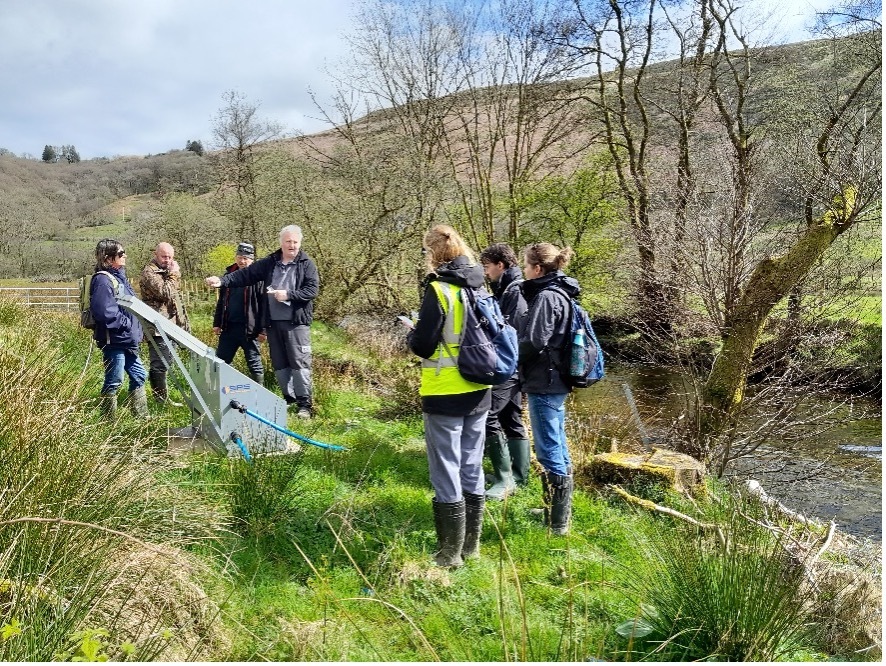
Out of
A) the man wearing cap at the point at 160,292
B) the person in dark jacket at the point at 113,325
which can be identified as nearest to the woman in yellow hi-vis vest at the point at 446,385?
the person in dark jacket at the point at 113,325

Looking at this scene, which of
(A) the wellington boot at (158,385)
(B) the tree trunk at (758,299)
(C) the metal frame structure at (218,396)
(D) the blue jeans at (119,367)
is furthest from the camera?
(B) the tree trunk at (758,299)

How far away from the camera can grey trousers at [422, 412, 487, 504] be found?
369 cm

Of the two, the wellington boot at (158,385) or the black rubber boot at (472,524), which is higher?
the wellington boot at (158,385)

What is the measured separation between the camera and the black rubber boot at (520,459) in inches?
213

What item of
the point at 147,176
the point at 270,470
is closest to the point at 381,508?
the point at 270,470

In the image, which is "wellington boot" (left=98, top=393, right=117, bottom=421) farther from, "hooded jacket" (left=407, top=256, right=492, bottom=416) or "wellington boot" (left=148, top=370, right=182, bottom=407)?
"hooded jacket" (left=407, top=256, right=492, bottom=416)

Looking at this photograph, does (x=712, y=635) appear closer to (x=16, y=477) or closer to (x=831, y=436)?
(x=16, y=477)

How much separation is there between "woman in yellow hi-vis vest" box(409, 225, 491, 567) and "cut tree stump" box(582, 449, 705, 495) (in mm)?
2338

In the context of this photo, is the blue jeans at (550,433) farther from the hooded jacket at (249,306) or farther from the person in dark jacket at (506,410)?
the hooded jacket at (249,306)

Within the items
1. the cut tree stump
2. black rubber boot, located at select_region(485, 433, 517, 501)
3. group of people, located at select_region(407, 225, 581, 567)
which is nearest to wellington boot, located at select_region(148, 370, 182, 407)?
black rubber boot, located at select_region(485, 433, 517, 501)

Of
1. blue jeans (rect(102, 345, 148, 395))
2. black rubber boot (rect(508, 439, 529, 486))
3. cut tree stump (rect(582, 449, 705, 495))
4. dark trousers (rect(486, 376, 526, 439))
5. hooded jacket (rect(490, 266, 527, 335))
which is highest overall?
hooded jacket (rect(490, 266, 527, 335))

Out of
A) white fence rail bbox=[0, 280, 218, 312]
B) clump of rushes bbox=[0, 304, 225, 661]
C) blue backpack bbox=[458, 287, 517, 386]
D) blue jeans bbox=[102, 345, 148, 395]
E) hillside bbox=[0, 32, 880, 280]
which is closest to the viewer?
clump of rushes bbox=[0, 304, 225, 661]

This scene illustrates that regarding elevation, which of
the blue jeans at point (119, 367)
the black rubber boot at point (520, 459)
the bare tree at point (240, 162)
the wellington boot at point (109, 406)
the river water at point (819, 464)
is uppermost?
the bare tree at point (240, 162)

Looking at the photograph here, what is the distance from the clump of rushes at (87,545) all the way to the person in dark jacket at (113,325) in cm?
166
